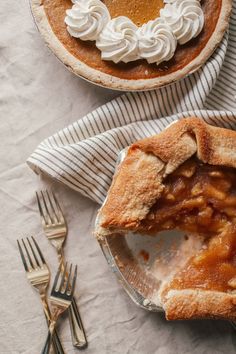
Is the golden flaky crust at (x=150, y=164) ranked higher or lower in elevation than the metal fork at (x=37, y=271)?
higher

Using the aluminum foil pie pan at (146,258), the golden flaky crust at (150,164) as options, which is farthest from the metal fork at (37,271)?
the golden flaky crust at (150,164)

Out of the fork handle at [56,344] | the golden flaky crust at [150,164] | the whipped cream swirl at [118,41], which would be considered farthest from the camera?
the fork handle at [56,344]

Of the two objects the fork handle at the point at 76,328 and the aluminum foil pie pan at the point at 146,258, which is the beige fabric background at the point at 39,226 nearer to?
the fork handle at the point at 76,328

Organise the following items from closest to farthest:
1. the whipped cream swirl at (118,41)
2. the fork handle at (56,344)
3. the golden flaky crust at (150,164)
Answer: the golden flaky crust at (150,164)
the whipped cream swirl at (118,41)
the fork handle at (56,344)

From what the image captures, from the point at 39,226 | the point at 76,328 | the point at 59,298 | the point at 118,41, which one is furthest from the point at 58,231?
the point at 118,41

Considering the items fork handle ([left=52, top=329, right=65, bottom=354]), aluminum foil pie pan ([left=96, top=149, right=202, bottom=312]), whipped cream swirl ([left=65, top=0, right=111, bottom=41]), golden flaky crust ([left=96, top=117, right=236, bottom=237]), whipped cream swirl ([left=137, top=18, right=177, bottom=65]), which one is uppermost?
whipped cream swirl ([left=65, top=0, right=111, bottom=41])

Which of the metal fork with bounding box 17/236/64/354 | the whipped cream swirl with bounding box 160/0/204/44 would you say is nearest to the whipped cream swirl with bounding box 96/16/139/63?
the whipped cream swirl with bounding box 160/0/204/44

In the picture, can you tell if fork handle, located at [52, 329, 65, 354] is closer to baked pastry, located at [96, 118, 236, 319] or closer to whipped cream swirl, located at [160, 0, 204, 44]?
baked pastry, located at [96, 118, 236, 319]

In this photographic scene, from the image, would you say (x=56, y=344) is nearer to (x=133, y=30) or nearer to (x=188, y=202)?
(x=188, y=202)
